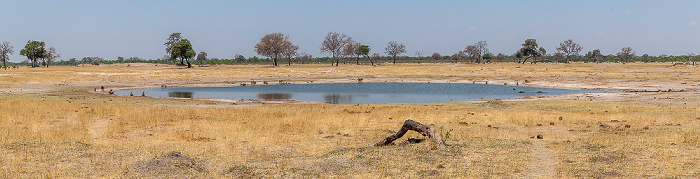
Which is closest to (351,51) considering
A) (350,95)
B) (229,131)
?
(350,95)

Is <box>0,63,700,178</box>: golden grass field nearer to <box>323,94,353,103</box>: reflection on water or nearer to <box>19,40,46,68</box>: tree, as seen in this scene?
<box>323,94,353,103</box>: reflection on water

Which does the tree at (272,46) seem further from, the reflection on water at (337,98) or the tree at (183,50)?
the reflection on water at (337,98)

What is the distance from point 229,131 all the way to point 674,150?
53.8 feet

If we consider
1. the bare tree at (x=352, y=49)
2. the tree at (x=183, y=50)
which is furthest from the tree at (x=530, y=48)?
the tree at (x=183, y=50)

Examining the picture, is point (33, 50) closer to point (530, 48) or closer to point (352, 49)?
point (352, 49)

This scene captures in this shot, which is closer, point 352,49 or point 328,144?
point 328,144

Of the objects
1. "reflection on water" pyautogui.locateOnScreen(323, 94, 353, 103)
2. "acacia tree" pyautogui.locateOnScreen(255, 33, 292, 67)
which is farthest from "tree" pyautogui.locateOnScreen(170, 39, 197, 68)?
"reflection on water" pyautogui.locateOnScreen(323, 94, 353, 103)

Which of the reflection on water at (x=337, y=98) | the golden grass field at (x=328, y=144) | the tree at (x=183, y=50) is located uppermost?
the tree at (x=183, y=50)

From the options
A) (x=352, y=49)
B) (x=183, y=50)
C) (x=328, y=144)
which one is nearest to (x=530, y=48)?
(x=352, y=49)

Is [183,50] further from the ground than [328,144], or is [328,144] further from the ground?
[183,50]

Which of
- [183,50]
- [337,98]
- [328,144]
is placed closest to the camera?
[328,144]

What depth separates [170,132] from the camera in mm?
21688

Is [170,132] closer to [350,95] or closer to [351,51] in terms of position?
[350,95]

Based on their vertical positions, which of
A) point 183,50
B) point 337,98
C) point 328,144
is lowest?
point 337,98
